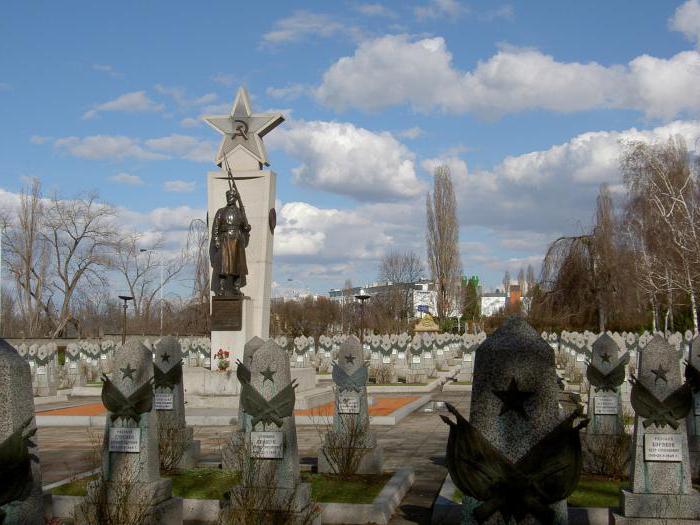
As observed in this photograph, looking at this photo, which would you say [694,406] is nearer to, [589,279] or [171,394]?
[171,394]

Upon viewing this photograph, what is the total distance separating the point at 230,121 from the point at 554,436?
18.7m

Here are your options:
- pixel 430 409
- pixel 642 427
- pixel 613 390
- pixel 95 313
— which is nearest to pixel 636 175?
pixel 430 409

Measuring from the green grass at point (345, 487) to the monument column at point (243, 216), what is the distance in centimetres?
1090

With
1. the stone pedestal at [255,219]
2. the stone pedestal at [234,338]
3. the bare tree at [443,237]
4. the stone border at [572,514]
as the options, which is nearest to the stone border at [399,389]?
the stone pedestal at [255,219]

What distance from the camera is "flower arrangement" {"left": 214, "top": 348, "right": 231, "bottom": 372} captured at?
67.5 feet

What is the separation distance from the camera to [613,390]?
450 inches

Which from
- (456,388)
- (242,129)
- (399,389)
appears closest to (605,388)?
(242,129)

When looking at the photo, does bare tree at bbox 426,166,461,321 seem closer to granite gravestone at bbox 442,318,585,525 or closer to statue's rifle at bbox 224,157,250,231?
statue's rifle at bbox 224,157,250,231

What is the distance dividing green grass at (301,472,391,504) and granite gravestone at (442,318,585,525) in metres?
4.50

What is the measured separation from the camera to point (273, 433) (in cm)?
794

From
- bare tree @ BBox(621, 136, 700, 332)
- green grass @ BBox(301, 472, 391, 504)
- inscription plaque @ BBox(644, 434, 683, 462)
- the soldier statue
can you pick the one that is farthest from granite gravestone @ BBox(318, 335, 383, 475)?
bare tree @ BBox(621, 136, 700, 332)

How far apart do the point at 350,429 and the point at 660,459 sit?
404cm

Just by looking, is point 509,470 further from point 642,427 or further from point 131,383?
point 131,383

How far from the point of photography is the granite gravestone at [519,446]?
15.0ft
